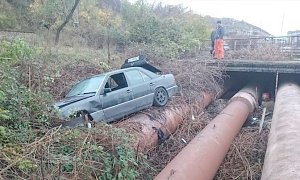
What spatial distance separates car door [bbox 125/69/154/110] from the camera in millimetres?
8805

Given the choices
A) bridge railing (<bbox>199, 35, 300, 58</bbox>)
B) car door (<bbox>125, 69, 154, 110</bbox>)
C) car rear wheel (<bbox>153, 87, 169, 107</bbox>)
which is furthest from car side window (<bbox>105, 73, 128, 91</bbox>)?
bridge railing (<bbox>199, 35, 300, 58</bbox>)

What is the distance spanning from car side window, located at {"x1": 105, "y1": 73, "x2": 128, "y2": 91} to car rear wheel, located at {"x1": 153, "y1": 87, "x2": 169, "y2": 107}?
112 cm

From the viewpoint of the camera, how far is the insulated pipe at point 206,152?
5.14m

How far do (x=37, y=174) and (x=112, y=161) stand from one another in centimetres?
133

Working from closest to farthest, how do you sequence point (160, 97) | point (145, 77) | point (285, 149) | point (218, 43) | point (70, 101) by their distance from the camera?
point (285, 149)
point (70, 101)
point (145, 77)
point (160, 97)
point (218, 43)

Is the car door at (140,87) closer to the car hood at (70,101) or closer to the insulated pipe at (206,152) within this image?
the car hood at (70,101)

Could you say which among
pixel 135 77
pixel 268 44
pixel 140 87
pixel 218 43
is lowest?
pixel 140 87

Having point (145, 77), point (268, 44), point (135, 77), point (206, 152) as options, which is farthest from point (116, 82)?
point (268, 44)

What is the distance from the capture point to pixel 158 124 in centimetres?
820

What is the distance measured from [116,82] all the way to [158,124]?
1.58 meters

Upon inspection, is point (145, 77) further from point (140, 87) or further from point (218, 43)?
point (218, 43)

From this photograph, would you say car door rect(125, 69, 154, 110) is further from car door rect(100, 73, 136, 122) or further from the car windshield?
the car windshield

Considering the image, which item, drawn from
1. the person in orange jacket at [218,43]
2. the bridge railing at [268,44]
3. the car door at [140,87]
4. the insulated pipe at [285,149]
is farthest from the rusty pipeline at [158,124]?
the bridge railing at [268,44]

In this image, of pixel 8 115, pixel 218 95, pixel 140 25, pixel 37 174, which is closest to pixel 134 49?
pixel 140 25
